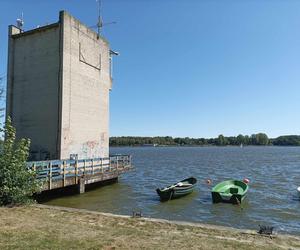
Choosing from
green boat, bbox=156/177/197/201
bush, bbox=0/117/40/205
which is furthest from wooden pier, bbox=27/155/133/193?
green boat, bbox=156/177/197/201

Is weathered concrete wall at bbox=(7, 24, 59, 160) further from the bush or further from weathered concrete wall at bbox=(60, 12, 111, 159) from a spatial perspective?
the bush

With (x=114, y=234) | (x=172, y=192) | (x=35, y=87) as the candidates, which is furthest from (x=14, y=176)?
(x=35, y=87)

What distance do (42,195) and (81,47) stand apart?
403 inches

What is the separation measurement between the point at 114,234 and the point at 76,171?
12.3 metres

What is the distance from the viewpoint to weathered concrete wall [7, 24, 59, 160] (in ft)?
69.2

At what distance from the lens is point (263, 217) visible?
16.2 meters

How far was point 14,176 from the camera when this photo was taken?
12.0 meters

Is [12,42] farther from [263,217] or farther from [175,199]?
[263,217]

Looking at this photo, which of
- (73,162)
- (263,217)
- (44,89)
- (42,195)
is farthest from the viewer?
(44,89)

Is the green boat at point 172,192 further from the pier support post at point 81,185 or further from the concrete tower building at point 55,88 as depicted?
the concrete tower building at point 55,88

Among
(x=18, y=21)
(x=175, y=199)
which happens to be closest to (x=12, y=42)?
(x=18, y=21)

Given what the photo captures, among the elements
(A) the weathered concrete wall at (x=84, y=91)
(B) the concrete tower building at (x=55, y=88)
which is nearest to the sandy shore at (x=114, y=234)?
(B) the concrete tower building at (x=55, y=88)

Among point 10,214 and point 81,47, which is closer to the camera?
point 10,214

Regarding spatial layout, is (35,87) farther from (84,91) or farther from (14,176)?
(14,176)
